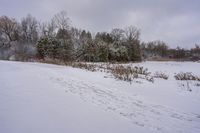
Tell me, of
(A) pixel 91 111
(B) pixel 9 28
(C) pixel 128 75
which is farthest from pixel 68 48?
(B) pixel 9 28

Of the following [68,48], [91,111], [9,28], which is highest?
[9,28]

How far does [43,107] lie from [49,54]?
67.3 ft

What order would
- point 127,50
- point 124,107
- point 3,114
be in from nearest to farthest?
point 3,114 → point 124,107 → point 127,50

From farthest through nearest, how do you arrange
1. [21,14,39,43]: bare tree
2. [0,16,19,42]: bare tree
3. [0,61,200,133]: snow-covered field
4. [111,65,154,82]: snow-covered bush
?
[21,14,39,43]: bare tree → [0,16,19,42]: bare tree → [111,65,154,82]: snow-covered bush → [0,61,200,133]: snow-covered field

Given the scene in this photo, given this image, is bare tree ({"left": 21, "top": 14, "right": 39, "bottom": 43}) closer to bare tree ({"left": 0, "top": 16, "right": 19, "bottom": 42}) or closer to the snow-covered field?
bare tree ({"left": 0, "top": 16, "right": 19, "bottom": 42})

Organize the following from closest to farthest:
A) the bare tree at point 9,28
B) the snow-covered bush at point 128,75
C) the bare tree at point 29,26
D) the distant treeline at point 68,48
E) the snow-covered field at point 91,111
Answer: the snow-covered field at point 91,111 → the snow-covered bush at point 128,75 → the distant treeline at point 68,48 → the bare tree at point 9,28 → the bare tree at point 29,26

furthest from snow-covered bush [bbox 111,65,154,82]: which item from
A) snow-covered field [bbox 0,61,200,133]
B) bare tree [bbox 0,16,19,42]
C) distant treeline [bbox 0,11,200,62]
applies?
bare tree [bbox 0,16,19,42]

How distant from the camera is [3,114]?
10.3ft

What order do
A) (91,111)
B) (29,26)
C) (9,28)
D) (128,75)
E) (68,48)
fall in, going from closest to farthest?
(91,111) → (128,75) → (68,48) → (9,28) → (29,26)

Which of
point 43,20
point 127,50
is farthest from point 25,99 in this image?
point 43,20

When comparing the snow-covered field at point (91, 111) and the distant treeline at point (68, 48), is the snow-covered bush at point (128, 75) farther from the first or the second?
the distant treeline at point (68, 48)

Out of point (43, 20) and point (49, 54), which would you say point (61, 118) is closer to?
point (49, 54)

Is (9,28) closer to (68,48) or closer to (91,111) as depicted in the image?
(68,48)

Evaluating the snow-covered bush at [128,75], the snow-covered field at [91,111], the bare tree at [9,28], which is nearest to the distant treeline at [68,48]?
the snow-covered bush at [128,75]
